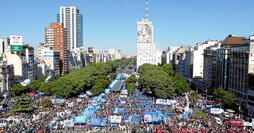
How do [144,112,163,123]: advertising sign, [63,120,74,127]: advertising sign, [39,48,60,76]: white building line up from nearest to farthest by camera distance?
[63,120,74,127]: advertising sign → [144,112,163,123]: advertising sign → [39,48,60,76]: white building

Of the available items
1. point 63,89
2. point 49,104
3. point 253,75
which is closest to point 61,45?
point 63,89

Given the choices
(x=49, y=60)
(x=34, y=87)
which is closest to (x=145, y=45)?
(x=49, y=60)

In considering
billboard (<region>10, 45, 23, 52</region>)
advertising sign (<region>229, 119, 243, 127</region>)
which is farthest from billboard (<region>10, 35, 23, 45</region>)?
advertising sign (<region>229, 119, 243, 127</region>)

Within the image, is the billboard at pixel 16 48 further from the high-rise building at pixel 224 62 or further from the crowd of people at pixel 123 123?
the high-rise building at pixel 224 62

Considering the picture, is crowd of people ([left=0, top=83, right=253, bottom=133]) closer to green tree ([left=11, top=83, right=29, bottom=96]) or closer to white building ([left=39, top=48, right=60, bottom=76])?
green tree ([left=11, top=83, right=29, bottom=96])

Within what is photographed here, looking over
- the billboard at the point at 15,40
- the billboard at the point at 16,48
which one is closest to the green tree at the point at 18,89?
the billboard at the point at 16,48
